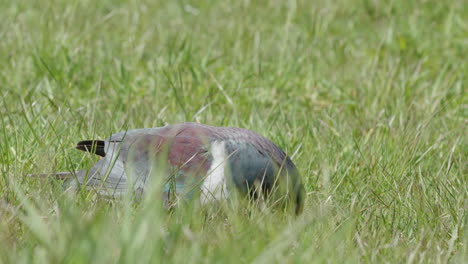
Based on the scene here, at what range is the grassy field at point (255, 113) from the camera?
6.41 ft

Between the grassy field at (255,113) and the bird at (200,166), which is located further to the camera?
the bird at (200,166)

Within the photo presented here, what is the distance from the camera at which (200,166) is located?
2.70m

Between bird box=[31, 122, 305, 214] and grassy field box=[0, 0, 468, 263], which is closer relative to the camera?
grassy field box=[0, 0, 468, 263]

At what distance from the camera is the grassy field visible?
1.96 meters

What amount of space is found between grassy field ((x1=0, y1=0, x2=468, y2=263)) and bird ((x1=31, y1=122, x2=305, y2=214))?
0.13 meters

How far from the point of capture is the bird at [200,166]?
2625 mm

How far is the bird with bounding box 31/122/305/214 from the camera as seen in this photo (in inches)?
103

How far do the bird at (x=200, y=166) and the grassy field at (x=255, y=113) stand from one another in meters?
0.13

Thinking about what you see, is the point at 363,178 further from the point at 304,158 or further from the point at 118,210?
the point at 118,210

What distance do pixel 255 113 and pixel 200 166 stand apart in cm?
113

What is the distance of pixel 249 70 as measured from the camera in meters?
4.46

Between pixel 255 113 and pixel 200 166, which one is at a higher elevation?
pixel 200 166

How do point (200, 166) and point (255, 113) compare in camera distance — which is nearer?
point (200, 166)

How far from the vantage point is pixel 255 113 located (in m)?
3.79
